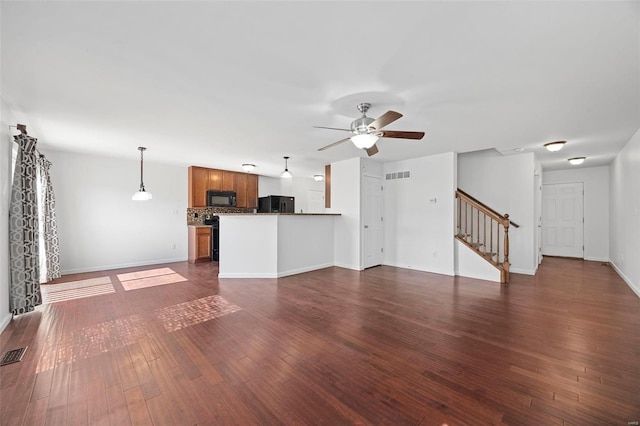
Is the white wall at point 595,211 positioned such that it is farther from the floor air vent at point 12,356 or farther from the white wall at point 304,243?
the floor air vent at point 12,356

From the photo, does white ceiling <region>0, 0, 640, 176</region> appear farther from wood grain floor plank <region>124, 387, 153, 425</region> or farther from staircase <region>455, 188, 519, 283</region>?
wood grain floor plank <region>124, 387, 153, 425</region>

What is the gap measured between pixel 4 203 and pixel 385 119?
4398 mm

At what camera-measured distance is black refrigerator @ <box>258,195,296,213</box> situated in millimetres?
8055

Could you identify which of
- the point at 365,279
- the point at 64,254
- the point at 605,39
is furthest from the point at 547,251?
the point at 64,254

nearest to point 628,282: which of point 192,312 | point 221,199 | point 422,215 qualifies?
point 422,215

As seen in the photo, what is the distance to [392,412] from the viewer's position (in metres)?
1.73

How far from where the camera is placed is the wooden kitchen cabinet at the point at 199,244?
6.96 meters

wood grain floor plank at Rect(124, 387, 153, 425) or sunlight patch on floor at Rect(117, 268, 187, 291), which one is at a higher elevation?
wood grain floor plank at Rect(124, 387, 153, 425)

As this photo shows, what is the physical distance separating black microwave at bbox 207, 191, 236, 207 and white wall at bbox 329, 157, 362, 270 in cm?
306

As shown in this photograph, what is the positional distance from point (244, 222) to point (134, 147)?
2.47 metres

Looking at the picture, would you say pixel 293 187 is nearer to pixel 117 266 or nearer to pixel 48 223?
pixel 117 266

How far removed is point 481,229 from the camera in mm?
6109

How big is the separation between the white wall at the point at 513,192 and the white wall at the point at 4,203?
757 centimetres

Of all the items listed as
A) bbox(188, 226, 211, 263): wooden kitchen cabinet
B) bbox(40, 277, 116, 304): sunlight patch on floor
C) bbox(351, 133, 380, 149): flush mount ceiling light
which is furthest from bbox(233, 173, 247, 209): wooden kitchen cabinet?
bbox(351, 133, 380, 149): flush mount ceiling light
